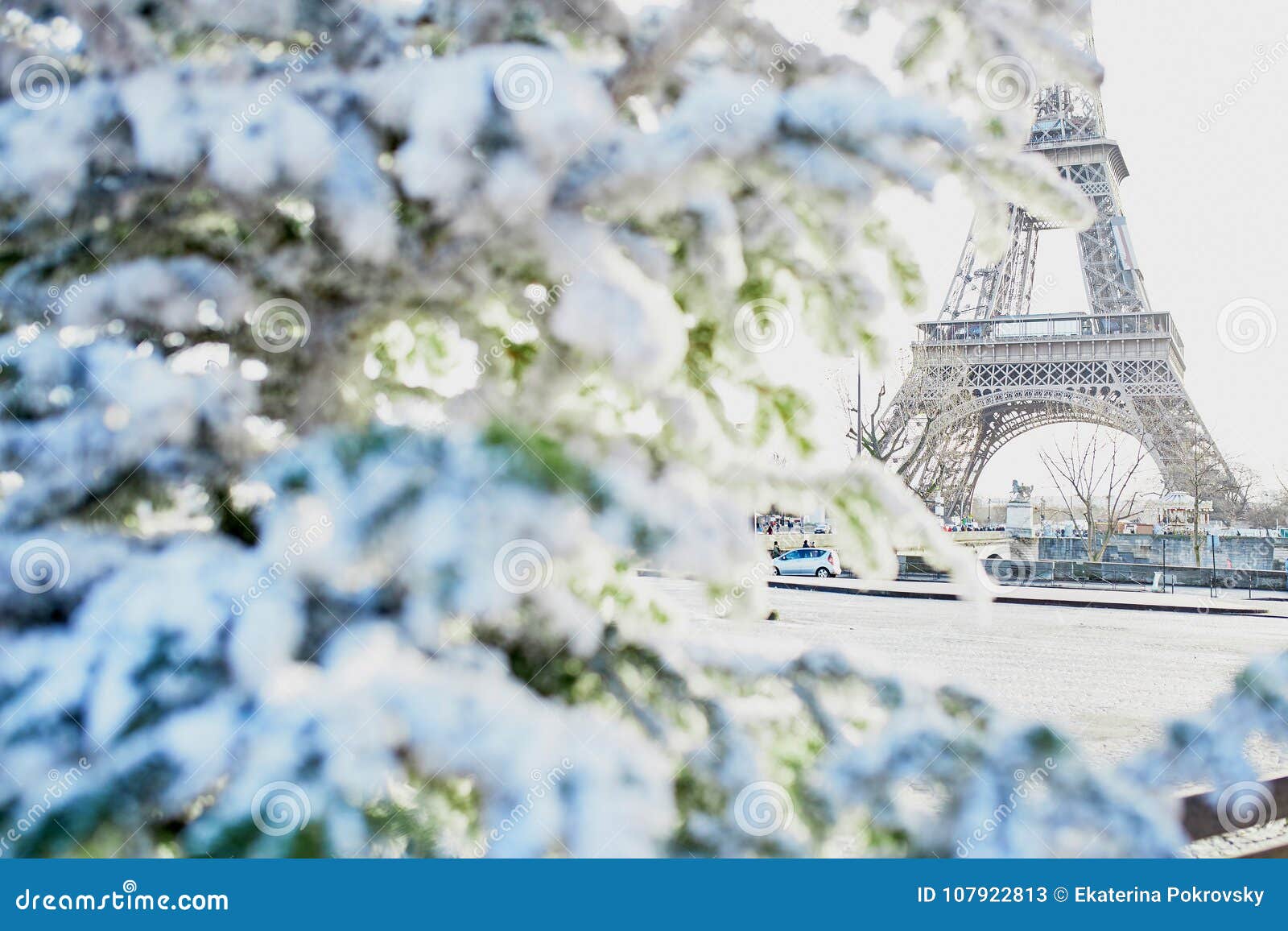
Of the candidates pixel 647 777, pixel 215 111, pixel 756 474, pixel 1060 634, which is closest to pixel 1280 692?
pixel 756 474

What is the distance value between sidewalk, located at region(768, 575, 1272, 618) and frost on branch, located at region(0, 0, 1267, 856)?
1349 centimetres

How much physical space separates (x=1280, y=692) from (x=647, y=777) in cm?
88

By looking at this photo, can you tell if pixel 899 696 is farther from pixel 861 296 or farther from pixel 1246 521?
pixel 1246 521

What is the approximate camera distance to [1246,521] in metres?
41.6

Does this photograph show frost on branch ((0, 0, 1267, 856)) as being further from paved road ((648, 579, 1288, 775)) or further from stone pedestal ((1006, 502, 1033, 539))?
stone pedestal ((1006, 502, 1033, 539))

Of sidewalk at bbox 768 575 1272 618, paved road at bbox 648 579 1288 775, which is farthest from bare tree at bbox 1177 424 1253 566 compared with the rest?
paved road at bbox 648 579 1288 775

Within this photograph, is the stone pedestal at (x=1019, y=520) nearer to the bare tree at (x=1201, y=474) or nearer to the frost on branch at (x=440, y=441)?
the bare tree at (x=1201, y=474)

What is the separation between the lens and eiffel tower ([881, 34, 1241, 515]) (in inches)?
1070

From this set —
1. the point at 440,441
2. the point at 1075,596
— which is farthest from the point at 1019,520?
the point at 440,441

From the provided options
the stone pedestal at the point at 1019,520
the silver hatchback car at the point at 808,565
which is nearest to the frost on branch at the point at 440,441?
the silver hatchback car at the point at 808,565

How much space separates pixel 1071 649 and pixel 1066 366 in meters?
19.1

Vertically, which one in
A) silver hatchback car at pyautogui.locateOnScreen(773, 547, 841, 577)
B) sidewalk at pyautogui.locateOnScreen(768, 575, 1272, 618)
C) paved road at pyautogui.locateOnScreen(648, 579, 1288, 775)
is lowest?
paved road at pyautogui.locateOnScreen(648, 579, 1288, 775)

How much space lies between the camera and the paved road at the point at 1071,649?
23.8 feet
